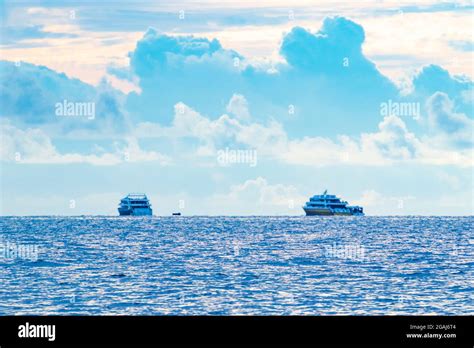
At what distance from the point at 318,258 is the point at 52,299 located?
4153cm

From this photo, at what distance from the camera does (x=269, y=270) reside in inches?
2884
